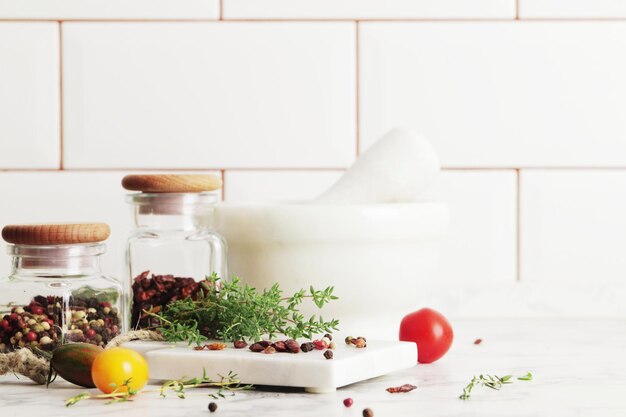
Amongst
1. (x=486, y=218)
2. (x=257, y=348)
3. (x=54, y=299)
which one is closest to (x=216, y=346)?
(x=257, y=348)

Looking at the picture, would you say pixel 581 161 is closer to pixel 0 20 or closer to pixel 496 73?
pixel 496 73

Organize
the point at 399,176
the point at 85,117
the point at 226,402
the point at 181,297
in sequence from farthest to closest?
the point at 85,117
the point at 399,176
the point at 181,297
the point at 226,402

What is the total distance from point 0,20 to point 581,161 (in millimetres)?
926

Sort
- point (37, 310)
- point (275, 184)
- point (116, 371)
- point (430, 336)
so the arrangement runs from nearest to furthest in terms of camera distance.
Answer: point (116, 371), point (37, 310), point (430, 336), point (275, 184)

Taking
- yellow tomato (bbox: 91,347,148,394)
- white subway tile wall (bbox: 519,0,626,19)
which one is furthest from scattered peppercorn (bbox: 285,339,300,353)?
white subway tile wall (bbox: 519,0,626,19)

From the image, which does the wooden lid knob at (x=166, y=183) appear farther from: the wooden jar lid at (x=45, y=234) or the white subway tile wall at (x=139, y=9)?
the white subway tile wall at (x=139, y=9)

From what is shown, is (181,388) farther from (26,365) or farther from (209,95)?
(209,95)

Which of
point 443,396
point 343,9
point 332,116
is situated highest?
point 343,9

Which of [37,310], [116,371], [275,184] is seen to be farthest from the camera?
[275,184]

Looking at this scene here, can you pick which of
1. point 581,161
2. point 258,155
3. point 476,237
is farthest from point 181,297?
point 581,161

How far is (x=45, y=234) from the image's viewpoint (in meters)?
0.93

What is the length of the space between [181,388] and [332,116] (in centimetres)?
71

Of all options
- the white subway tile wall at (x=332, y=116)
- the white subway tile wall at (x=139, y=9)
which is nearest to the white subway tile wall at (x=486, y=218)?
the white subway tile wall at (x=332, y=116)

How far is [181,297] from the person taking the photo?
3.50ft
